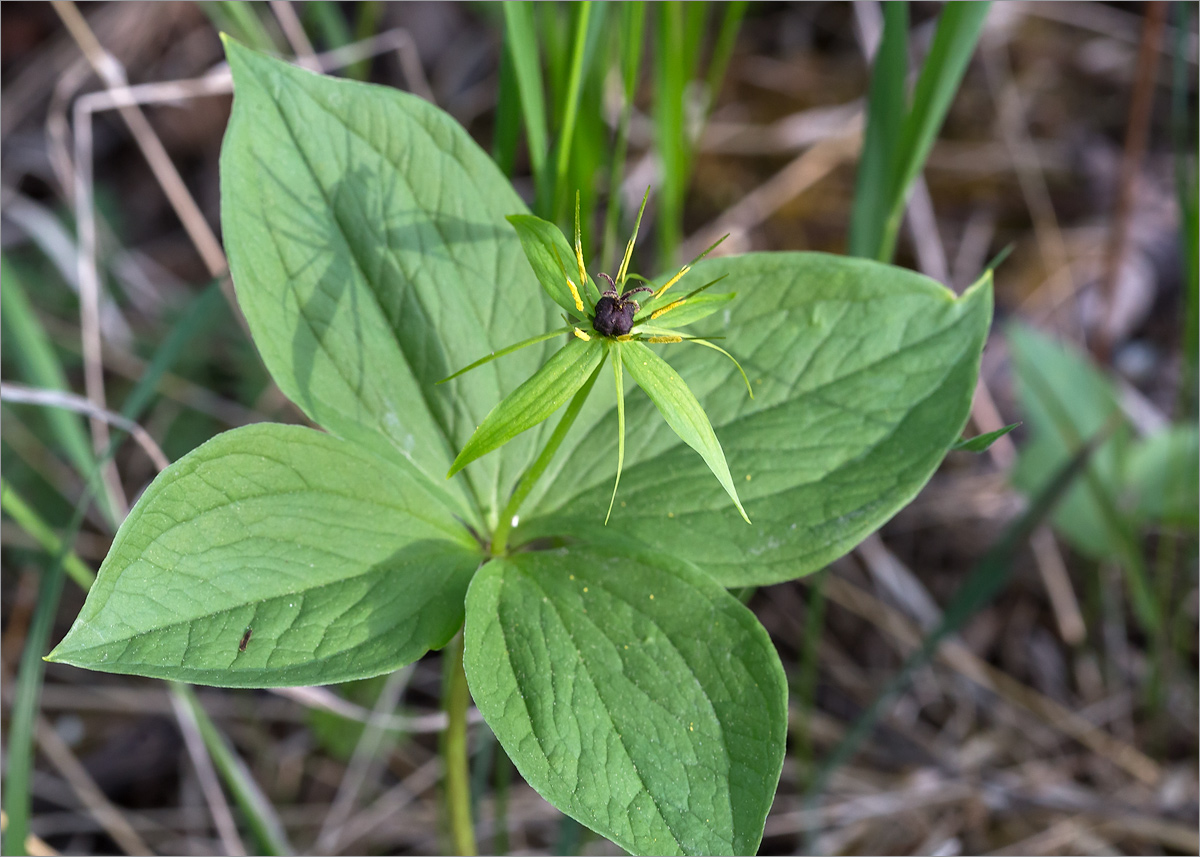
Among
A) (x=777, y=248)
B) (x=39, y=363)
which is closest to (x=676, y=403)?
(x=39, y=363)

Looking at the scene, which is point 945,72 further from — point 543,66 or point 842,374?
point 543,66

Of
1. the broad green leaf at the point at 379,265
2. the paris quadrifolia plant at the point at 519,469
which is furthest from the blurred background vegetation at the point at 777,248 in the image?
the paris quadrifolia plant at the point at 519,469

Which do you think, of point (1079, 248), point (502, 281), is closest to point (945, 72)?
point (502, 281)

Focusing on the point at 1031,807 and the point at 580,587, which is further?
the point at 1031,807

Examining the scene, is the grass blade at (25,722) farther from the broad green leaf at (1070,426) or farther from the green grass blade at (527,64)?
the broad green leaf at (1070,426)

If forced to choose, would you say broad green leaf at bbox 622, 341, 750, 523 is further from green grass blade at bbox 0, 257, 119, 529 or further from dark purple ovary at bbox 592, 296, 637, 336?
green grass blade at bbox 0, 257, 119, 529

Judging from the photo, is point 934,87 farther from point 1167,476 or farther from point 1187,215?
point 1167,476
